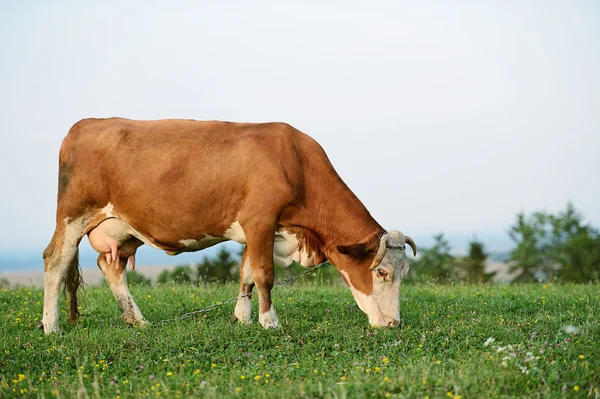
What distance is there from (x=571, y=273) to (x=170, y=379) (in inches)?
2195

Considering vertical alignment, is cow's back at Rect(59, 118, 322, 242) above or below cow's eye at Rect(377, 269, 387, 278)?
above

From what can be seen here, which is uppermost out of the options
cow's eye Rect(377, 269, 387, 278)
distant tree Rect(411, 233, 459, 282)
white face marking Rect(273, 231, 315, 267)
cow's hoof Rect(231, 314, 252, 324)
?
white face marking Rect(273, 231, 315, 267)

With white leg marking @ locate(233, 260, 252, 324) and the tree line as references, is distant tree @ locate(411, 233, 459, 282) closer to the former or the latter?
the tree line

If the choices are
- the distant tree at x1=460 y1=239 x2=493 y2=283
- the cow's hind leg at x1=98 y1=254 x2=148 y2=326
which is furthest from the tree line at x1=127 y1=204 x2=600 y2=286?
the cow's hind leg at x1=98 y1=254 x2=148 y2=326

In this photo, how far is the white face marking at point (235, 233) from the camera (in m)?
10.1

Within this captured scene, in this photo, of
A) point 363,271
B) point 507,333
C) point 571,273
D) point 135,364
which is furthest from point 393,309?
point 571,273

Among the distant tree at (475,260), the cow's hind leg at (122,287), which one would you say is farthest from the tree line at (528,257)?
the cow's hind leg at (122,287)

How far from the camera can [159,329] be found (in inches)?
386

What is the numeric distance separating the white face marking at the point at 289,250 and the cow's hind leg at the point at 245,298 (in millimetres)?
486

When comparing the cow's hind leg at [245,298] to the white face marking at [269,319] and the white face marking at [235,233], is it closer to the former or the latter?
the white face marking at [235,233]

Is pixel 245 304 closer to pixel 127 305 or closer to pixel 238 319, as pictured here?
pixel 238 319

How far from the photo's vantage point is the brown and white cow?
9.87 meters

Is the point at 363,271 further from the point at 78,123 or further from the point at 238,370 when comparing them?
the point at 78,123

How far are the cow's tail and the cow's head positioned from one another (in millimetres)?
4073
